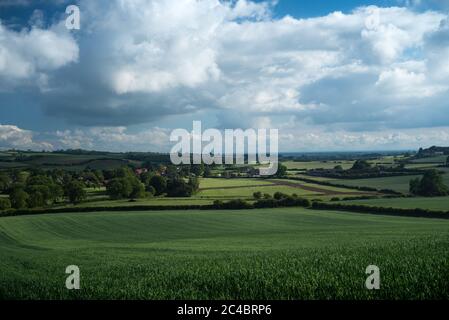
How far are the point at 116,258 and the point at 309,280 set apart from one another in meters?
13.3

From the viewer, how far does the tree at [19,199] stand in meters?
76.8

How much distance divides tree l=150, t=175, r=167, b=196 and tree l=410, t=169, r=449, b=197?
49.7 m

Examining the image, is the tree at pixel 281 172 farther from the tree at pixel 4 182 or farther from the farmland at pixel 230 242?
the tree at pixel 4 182

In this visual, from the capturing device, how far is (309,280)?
13.1 meters

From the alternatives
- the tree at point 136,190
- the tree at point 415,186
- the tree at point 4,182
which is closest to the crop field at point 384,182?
the tree at point 415,186

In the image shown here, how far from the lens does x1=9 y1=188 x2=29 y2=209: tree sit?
76.8m

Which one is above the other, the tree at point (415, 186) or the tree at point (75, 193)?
the tree at point (415, 186)

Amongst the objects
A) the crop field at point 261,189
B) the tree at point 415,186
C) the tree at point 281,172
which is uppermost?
the tree at point 281,172

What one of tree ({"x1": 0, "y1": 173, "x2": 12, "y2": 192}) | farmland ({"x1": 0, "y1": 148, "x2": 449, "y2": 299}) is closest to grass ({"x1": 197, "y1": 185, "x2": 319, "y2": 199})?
farmland ({"x1": 0, "y1": 148, "x2": 449, "y2": 299})

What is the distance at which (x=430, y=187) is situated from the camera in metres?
76.2

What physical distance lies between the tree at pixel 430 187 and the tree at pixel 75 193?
200 ft
